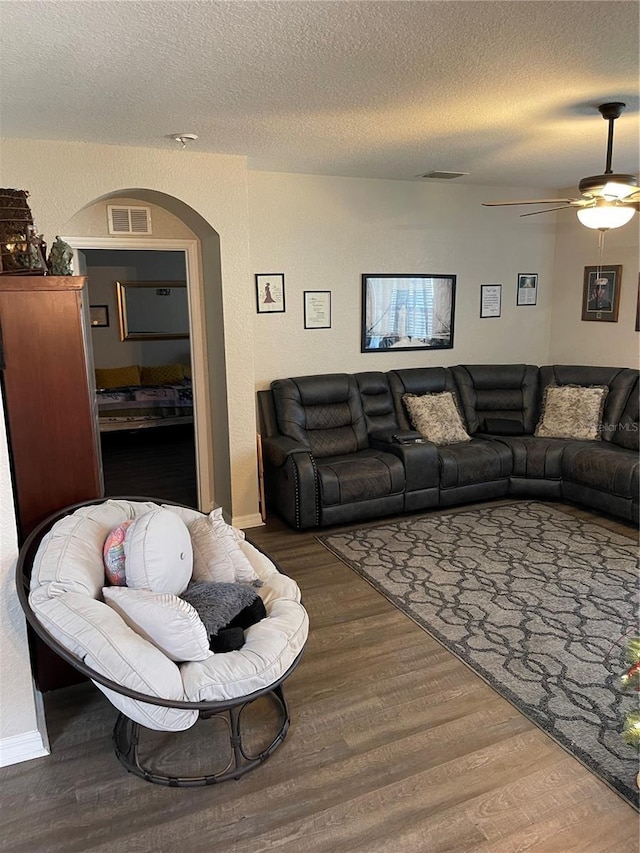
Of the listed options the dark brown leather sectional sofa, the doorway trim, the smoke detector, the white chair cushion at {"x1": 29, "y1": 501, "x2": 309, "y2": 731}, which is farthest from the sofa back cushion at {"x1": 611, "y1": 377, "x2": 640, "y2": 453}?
the smoke detector

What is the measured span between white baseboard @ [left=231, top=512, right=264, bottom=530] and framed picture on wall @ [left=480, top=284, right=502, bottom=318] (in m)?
3.02

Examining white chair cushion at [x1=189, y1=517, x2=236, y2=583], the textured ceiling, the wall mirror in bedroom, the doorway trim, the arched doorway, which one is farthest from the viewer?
the wall mirror in bedroom

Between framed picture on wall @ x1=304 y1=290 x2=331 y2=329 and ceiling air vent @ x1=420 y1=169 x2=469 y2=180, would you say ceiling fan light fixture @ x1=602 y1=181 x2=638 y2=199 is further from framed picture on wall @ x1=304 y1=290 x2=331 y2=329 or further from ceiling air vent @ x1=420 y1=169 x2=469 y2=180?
framed picture on wall @ x1=304 y1=290 x2=331 y2=329

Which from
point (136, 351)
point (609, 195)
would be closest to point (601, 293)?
point (609, 195)

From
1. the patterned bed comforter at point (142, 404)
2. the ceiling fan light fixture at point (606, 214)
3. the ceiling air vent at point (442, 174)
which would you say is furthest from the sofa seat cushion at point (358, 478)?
the patterned bed comforter at point (142, 404)

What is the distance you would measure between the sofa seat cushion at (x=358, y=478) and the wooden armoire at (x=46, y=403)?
205 centimetres

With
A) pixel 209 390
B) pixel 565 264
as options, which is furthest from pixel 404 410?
pixel 565 264

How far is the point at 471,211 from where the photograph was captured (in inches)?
227

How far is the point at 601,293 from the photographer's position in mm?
5781

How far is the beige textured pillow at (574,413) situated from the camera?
5.34 meters

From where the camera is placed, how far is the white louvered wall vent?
432 centimetres

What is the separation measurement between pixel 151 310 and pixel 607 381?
18.4 ft

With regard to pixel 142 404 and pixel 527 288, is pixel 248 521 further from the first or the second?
pixel 527 288

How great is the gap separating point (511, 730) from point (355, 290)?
381 centimetres
